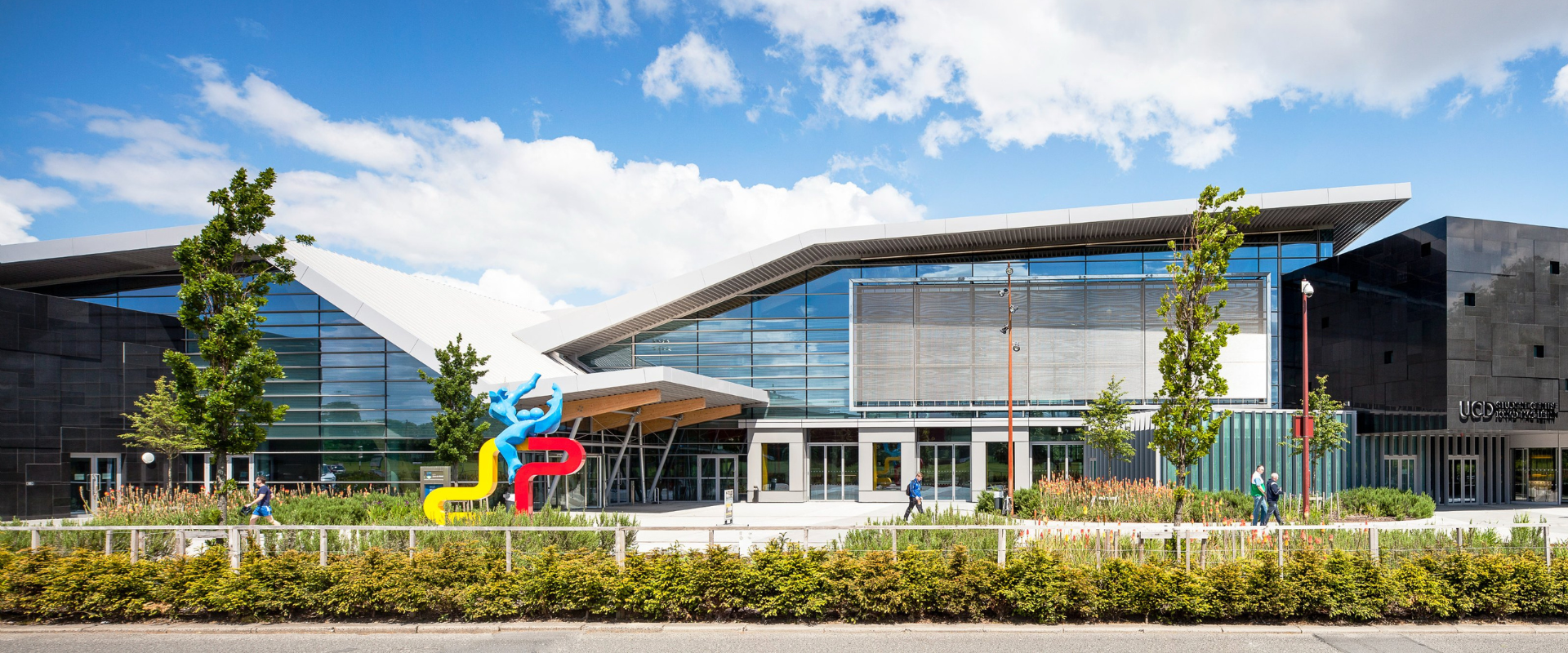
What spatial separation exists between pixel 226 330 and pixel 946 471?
24.6 m

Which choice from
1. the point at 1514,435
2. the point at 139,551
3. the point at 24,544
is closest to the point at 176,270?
the point at 24,544

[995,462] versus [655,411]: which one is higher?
[655,411]

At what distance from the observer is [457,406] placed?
24.6 metres

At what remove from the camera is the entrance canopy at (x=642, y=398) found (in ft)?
79.9

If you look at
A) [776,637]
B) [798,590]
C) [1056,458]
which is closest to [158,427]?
[798,590]

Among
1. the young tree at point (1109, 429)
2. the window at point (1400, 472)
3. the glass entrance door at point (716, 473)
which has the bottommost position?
the glass entrance door at point (716, 473)

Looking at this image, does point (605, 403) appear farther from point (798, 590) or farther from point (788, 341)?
point (798, 590)

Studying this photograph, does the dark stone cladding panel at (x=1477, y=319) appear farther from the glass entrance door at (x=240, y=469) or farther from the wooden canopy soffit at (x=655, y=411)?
the glass entrance door at (x=240, y=469)

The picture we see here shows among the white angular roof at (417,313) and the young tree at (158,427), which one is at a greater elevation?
the white angular roof at (417,313)

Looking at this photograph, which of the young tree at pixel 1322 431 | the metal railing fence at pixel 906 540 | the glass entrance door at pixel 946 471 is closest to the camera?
the metal railing fence at pixel 906 540

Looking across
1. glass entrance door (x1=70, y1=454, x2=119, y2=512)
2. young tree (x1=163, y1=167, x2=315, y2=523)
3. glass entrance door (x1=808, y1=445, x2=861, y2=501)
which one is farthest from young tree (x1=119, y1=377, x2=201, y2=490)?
glass entrance door (x1=808, y1=445, x2=861, y2=501)

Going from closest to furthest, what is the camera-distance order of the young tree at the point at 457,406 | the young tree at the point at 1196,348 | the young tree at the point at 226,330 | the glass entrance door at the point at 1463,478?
the young tree at the point at 1196,348 < the young tree at the point at 226,330 < the young tree at the point at 457,406 < the glass entrance door at the point at 1463,478

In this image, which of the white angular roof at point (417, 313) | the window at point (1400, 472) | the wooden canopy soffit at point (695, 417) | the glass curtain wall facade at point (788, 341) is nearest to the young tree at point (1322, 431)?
the window at point (1400, 472)

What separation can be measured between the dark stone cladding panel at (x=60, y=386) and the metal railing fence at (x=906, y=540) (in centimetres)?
1388
